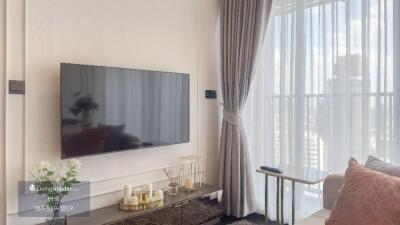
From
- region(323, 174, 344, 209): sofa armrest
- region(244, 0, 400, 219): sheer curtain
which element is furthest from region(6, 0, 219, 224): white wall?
region(323, 174, 344, 209): sofa armrest

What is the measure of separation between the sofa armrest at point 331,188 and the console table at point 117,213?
1115 mm

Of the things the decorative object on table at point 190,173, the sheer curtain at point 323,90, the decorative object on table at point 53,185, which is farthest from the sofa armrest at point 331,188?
the decorative object on table at point 53,185

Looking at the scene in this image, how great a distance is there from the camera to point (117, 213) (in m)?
2.40

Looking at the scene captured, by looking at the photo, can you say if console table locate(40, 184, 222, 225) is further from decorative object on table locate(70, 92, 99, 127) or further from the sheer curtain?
the sheer curtain

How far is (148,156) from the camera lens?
2.93 m

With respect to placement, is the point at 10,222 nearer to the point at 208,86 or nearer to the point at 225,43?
the point at 208,86

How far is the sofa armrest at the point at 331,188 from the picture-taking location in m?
2.23

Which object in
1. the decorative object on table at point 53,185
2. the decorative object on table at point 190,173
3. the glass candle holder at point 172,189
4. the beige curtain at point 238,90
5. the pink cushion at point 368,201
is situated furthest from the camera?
the beige curtain at point 238,90

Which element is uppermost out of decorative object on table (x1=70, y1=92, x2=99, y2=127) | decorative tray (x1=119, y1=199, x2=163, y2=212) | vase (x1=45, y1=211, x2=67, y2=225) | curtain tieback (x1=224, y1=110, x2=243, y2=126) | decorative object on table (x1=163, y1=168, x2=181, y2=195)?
decorative object on table (x1=70, y1=92, x2=99, y2=127)

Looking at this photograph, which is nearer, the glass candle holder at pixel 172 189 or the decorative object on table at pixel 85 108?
the decorative object on table at pixel 85 108

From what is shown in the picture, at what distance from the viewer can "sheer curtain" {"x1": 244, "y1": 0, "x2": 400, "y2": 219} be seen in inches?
102

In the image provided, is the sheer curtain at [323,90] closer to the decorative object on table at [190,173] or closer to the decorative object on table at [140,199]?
the decorative object on table at [190,173]

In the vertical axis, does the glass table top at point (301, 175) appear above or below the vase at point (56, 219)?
above

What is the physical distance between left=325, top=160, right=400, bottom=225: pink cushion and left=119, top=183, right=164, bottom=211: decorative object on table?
4.64 feet
